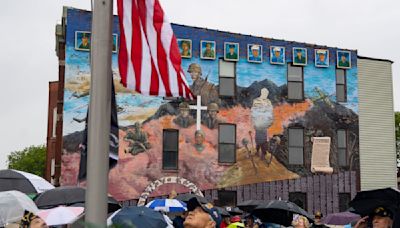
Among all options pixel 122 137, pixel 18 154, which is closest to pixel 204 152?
pixel 122 137

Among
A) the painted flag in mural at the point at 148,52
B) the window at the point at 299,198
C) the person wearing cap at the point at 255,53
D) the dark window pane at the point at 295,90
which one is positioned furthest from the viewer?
the dark window pane at the point at 295,90

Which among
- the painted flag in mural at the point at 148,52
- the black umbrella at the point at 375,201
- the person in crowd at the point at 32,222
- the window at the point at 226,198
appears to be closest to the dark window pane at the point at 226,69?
the window at the point at 226,198

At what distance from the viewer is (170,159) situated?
85.2 feet

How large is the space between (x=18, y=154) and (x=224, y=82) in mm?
53412

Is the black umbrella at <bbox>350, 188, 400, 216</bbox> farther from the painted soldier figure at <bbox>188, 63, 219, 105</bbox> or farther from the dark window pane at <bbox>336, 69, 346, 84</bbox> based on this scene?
the dark window pane at <bbox>336, 69, 346, 84</bbox>

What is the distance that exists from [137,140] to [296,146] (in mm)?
6812

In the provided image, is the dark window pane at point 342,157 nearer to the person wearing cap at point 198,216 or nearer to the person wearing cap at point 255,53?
the person wearing cap at point 255,53

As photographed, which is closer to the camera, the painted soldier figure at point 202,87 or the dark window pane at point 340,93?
the painted soldier figure at point 202,87

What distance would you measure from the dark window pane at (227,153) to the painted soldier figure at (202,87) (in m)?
1.81

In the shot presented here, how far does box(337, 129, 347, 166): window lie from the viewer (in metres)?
28.2

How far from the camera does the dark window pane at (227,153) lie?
87.6 feet

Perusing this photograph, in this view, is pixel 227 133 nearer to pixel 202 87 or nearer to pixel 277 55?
pixel 202 87

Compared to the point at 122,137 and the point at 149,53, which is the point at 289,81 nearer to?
the point at 122,137

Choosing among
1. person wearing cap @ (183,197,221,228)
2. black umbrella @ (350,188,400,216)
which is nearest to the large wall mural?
black umbrella @ (350,188,400,216)
